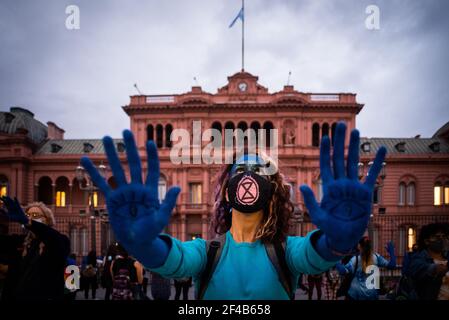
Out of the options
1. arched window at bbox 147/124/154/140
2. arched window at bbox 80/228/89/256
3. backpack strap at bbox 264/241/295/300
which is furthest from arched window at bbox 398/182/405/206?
backpack strap at bbox 264/241/295/300

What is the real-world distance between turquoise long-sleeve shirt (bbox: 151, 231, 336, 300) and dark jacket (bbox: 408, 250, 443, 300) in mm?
2783

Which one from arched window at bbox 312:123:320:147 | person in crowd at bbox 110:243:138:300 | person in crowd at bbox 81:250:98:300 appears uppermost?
arched window at bbox 312:123:320:147

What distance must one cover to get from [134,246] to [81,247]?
25.3 m

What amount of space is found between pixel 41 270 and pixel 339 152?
3172 millimetres

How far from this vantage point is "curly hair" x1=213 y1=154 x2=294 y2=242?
2096 millimetres

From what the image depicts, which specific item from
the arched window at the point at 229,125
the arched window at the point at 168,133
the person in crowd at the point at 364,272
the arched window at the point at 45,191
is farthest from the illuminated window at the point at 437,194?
the arched window at the point at 45,191

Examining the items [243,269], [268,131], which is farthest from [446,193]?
[243,269]

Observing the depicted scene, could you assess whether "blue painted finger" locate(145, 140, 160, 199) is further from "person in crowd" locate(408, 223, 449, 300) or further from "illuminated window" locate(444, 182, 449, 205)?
"illuminated window" locate(444, 182, 449, 205)

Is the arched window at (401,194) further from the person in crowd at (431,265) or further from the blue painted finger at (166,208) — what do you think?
the blue painted finger at (166,208)

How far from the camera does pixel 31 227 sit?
10.7 feet

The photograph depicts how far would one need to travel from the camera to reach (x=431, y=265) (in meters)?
3.98

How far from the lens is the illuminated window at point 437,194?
2594 cm
